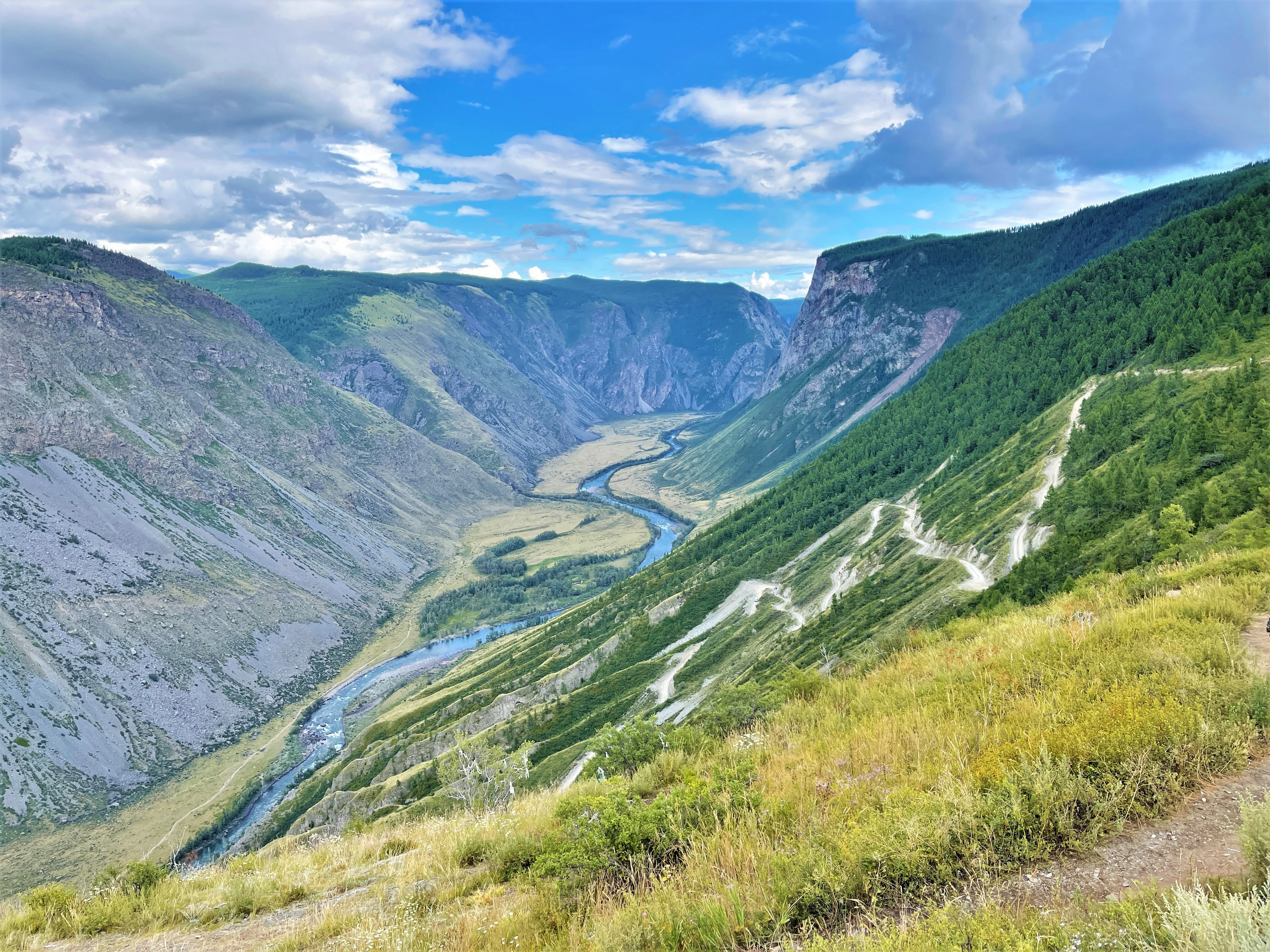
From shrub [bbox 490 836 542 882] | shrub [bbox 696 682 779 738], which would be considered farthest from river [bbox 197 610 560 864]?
shrub [bbox 490 836 542 882]

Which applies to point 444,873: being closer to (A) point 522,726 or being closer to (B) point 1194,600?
(B) point 1194,600

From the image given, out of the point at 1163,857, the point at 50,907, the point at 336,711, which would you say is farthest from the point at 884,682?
the point at 336,711

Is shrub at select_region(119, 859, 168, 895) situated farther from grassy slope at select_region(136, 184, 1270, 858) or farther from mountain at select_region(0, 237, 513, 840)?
mountain at select_region(0, 237, 513, 840)

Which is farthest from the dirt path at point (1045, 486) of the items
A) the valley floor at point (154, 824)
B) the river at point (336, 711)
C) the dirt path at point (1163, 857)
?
the valley floor at point (154, 824)

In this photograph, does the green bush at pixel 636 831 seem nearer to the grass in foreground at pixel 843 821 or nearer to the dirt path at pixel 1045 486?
the grass in foreground at pixel 843 821

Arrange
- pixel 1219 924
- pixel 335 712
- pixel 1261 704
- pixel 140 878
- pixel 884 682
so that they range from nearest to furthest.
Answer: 1. pixel 1219 924
2. pixel 1261 704
3. pixel 140 878
4. pixel 884 682
5. pixel 335 712

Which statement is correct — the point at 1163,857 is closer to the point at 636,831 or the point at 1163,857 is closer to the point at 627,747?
the point at 636,831
